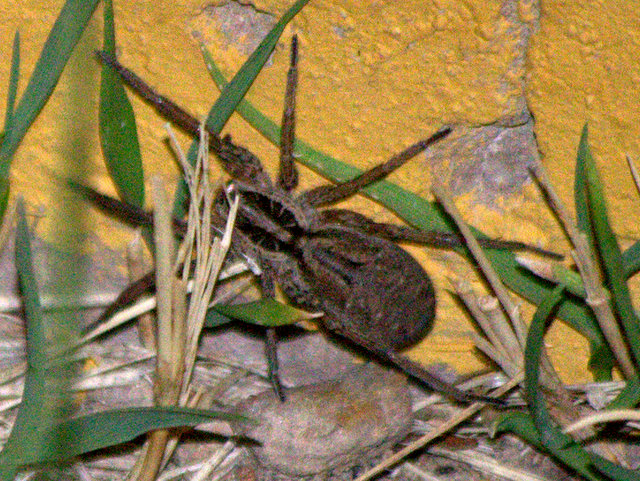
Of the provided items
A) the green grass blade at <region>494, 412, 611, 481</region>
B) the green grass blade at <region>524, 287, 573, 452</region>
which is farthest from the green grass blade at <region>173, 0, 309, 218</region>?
the green grass blade at <region>494, 412, 611, 481</region>

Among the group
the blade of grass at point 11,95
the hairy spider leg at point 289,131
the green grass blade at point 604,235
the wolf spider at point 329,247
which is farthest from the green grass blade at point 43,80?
the green grass blade at point 604,235

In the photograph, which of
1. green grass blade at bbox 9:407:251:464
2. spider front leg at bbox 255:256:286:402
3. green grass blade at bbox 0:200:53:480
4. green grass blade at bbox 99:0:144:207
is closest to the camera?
green grass blade at bbox 0:200:53:480

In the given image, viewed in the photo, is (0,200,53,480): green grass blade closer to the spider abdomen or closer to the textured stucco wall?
the textured stucco wall

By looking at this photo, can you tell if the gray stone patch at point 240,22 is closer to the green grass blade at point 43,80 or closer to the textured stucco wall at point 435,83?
the textured stucco wall at point 435,83

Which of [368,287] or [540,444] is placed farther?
[368,287]

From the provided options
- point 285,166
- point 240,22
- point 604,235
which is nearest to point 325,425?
point 285,166

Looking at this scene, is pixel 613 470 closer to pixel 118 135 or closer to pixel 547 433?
pixel 547 433
